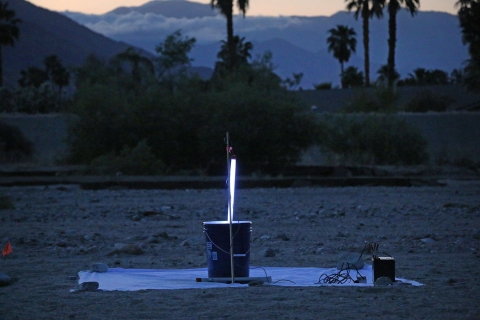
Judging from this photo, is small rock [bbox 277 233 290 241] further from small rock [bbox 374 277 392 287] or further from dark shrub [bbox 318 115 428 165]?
dark shrub [bbox 318 115 428 165]

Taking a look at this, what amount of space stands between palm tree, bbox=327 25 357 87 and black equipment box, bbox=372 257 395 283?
265 ft

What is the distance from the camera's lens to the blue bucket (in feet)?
28.5

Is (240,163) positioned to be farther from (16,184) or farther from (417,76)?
(417,76)

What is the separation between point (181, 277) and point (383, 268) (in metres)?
2.38

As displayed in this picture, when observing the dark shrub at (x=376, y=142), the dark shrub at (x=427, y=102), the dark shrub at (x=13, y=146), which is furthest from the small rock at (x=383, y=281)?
the dark shrub at (x=427, y=102)

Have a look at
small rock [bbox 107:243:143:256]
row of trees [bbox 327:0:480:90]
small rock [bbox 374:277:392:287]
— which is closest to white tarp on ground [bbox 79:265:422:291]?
small rock [bbox 374:277:392:287]

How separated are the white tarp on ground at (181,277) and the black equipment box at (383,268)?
0.16 m

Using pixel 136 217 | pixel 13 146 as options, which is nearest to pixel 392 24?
pixel 13 146

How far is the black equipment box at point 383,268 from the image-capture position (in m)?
8.31

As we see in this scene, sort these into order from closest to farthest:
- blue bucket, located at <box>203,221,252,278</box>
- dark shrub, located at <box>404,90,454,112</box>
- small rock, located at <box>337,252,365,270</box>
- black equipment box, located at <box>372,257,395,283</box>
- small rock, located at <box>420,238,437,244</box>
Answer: black equipment box, located at <box>372,257,395,283</box> → blue bucket, located at <box>203,221,252,278</box> → small rock, located at <box>337,252,365,270</box> → small rock, located at <box>420,238,437,244</box> → dark shrub, located at <box>404,90,454,112</box>

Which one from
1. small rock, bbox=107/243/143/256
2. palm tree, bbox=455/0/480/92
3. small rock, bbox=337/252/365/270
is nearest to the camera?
small rock, bbox=337/252/365/270

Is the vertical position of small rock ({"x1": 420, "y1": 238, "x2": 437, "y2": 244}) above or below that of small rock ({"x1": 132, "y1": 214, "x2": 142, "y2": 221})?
above

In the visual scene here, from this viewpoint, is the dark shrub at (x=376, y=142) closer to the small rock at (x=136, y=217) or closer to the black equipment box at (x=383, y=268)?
the small rock at (x=136, y=217)

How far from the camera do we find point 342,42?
87562 millimetres
